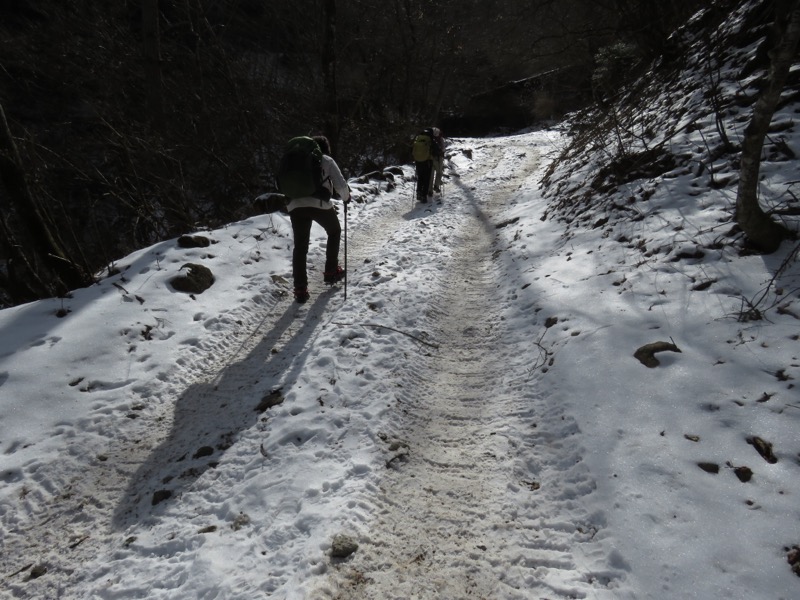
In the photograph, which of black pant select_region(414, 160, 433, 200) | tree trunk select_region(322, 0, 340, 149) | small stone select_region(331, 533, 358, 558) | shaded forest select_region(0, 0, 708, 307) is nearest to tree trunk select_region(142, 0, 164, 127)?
shaded forest select_region(0, 0, 708, 307)

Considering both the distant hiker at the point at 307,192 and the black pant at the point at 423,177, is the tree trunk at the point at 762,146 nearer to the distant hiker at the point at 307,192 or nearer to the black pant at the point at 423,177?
the distant hiker at the point at 307,192

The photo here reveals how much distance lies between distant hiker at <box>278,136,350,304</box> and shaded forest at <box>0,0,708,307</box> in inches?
110

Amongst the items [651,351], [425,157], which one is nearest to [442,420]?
[651,351]

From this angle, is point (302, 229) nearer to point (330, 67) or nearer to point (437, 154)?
point (437, 154)

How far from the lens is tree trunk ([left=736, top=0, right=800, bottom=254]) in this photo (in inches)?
137

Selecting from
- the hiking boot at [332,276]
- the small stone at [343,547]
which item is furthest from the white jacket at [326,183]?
the small stone at [343,547]

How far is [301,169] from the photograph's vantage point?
542cm

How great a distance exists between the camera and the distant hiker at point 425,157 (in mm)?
11258

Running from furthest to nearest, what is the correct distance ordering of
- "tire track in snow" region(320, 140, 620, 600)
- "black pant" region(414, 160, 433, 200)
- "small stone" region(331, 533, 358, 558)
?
"black pant" region(414, 160, 433, 200)
"small stone" region(331, 533, 358, 558)
"tire track in snow" region(320, 140, 620, 600)

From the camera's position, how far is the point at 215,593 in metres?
2.51

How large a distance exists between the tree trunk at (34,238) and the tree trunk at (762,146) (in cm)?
776

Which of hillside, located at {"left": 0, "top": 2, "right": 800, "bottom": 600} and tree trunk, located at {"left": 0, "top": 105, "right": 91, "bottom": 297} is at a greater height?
tree trunk, located at {"left": 0, "top": 105, "right": 91, "bottom": 297}

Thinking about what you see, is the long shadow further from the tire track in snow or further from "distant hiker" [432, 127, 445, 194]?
"distant hiker" [432, 127, 445, 194]

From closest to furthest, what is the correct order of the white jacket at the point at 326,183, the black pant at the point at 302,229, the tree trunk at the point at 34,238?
the tree trunk at the point at 34,238 < the white jacket at the point at 326,183 < the black pant at the point at 302,229
